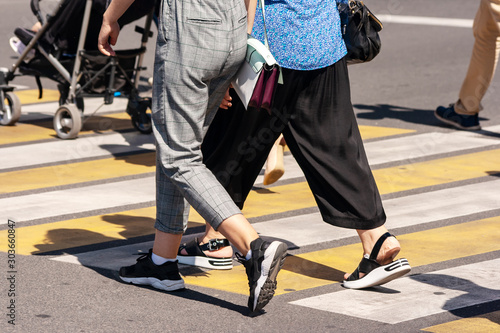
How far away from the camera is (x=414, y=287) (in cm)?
491

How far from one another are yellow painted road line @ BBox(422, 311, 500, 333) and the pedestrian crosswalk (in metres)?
0.04

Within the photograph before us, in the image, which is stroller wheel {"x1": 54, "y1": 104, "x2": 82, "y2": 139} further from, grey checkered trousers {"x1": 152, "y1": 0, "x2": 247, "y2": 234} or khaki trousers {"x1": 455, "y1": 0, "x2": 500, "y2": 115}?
grey checkered trousers {"x1": 152, "y1": 0, "x2": 247, "y2": 234}

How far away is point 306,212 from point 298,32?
6.16 feet

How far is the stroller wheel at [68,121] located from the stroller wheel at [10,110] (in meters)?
0.56

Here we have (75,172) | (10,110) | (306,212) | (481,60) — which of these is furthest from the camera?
(10,110)

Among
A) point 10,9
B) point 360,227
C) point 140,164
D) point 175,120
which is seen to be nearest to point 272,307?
point 360,227

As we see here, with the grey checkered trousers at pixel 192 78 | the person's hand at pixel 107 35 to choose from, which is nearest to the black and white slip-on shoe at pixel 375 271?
the grey checkered trousers at pixel 192 78

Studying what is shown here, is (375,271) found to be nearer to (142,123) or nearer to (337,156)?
(337,156)

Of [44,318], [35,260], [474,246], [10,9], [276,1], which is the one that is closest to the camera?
[44,318]

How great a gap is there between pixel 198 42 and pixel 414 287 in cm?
160

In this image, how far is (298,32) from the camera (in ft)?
15.7

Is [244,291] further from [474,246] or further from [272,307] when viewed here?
[474,246]

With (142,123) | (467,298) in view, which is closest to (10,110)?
(142,123)

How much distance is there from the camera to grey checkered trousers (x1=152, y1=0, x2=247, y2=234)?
441cm
